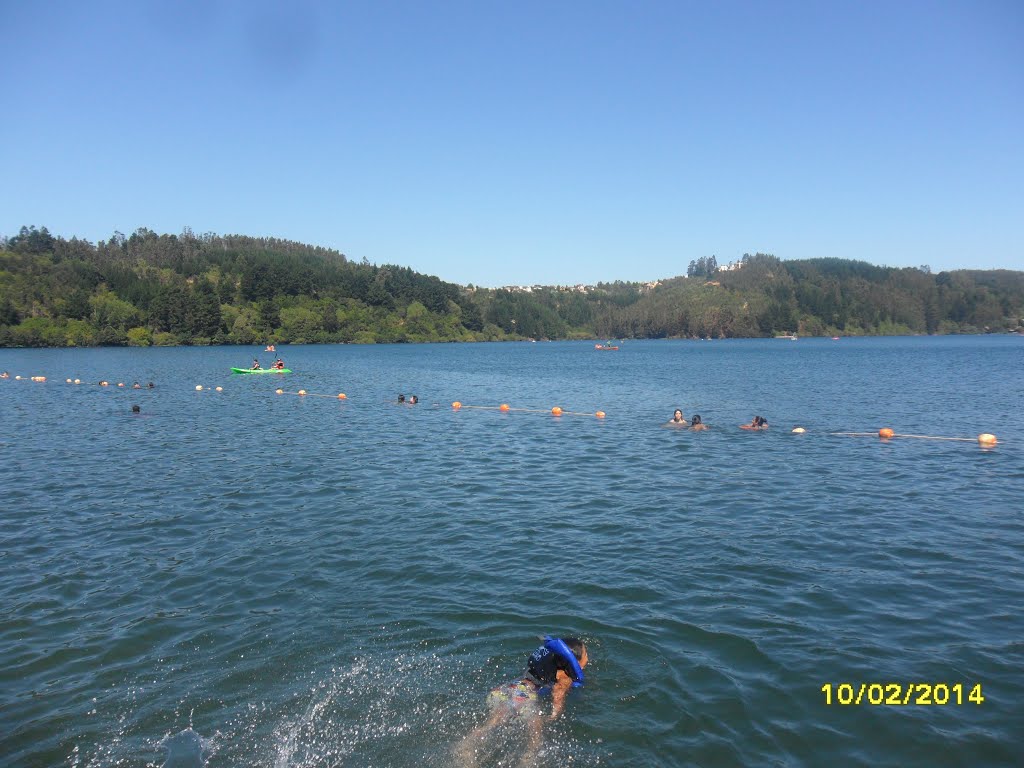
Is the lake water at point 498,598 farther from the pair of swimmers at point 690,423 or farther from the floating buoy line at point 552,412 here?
the pair of swimmers at point 690,423

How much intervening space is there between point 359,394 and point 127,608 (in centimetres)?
4537

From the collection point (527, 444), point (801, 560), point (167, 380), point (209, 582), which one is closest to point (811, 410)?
point (527, 444)

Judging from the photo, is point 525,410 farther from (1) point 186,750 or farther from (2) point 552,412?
(1) point 186,750

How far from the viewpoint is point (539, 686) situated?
1028cm

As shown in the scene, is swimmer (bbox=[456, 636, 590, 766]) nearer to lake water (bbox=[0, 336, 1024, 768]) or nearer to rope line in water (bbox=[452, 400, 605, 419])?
lake water (bbox=[0, 336, 1024, 768])

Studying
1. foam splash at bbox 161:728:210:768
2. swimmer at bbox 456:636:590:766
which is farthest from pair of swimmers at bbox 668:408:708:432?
foam splash at bbox 161:728:210:768

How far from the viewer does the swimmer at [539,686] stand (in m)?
9.63

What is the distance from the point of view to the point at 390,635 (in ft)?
39.2

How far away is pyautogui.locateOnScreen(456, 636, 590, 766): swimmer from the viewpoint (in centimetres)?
963

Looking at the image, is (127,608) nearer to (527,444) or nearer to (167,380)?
(527,444)
